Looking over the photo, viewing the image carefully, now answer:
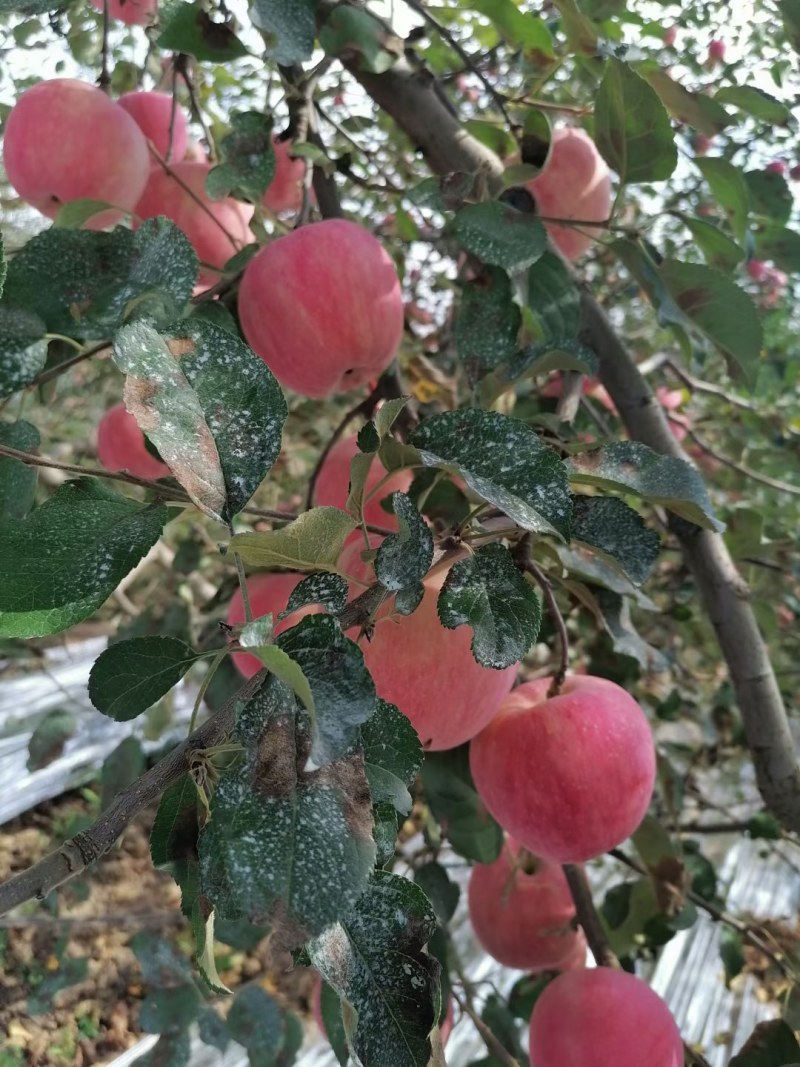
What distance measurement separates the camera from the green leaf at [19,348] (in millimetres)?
430

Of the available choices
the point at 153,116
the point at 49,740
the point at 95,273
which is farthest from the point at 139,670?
the point at 49,740

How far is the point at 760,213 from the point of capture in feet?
2.72

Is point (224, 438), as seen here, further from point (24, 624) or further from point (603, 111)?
point (603, 111)

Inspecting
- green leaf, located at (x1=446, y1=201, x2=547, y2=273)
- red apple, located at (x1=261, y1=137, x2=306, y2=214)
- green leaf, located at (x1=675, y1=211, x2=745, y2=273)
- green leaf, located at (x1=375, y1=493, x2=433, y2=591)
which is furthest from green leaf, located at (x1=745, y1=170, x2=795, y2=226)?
green leaf, located at (x1=375, y1=493, x2=433, y2=591)

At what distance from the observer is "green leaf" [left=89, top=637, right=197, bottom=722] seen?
1.13 feet

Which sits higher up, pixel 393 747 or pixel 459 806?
pixel 393 747

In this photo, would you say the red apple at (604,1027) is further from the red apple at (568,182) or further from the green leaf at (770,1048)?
the red apple at (568,182)

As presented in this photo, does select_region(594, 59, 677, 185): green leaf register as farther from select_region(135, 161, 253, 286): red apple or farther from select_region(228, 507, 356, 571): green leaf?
select_region(228, 507, 356, 571): green leaf

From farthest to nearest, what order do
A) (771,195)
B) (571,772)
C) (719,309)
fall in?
1. (771,195)
2. (719,309)
3. (571,772)

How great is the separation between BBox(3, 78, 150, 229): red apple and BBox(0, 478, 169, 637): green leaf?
0.48 m

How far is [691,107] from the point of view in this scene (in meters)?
0.66

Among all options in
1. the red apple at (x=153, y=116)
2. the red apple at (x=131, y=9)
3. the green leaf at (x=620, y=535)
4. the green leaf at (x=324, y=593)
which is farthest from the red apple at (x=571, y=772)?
the red apple at (x=131, y=9)

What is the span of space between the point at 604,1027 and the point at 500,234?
0.60 meters

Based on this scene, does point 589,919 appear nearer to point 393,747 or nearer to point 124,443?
point 393,747
